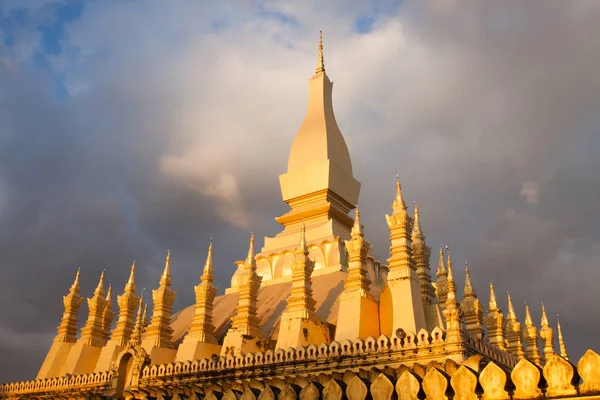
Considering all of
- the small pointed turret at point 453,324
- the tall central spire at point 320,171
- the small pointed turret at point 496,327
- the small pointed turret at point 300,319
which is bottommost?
the small pointed turret at point 453,324

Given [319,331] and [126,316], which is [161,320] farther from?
[319,331]

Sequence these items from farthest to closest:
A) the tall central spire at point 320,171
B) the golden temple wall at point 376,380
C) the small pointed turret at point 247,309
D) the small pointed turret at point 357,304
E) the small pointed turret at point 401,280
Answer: the tall central spire at point 320,171 < the small pointed turret at point 247,309 < the small pointed turret at point 357,304 < the small pointed turret at point 401,280 < the golden temple wall at point 376,380

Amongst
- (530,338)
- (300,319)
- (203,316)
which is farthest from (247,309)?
(530,338)

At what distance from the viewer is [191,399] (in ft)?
39.2

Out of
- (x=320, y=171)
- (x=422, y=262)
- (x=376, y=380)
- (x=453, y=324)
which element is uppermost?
(x=320, y=171)

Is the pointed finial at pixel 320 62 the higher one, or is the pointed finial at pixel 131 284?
the pointed finial at pixel 320 62

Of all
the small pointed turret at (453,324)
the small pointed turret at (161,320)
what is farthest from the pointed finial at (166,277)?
the small pointed turret at (453,324)

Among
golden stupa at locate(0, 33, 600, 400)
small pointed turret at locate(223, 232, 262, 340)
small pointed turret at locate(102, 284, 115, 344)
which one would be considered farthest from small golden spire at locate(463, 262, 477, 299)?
small pointed turret at locate(102, 284, 115, 344)

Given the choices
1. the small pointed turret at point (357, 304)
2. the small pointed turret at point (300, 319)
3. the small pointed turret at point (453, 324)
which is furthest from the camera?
the small pointed turret at point (300, 319)

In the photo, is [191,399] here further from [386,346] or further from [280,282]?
[280,282]

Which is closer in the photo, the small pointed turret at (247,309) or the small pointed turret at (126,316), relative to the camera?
the small pointed turret at (247,309)

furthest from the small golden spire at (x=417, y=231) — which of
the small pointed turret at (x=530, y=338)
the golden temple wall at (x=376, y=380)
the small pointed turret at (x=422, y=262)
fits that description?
the small pointed turret at (x=530, y=338)

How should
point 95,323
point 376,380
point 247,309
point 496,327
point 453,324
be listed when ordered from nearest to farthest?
point 376,380 → point 453,324 → point 247,309 → point 496,327 → point 95,323

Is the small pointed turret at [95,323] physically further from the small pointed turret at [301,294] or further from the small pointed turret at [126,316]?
the small pointed turret at [301,294]
